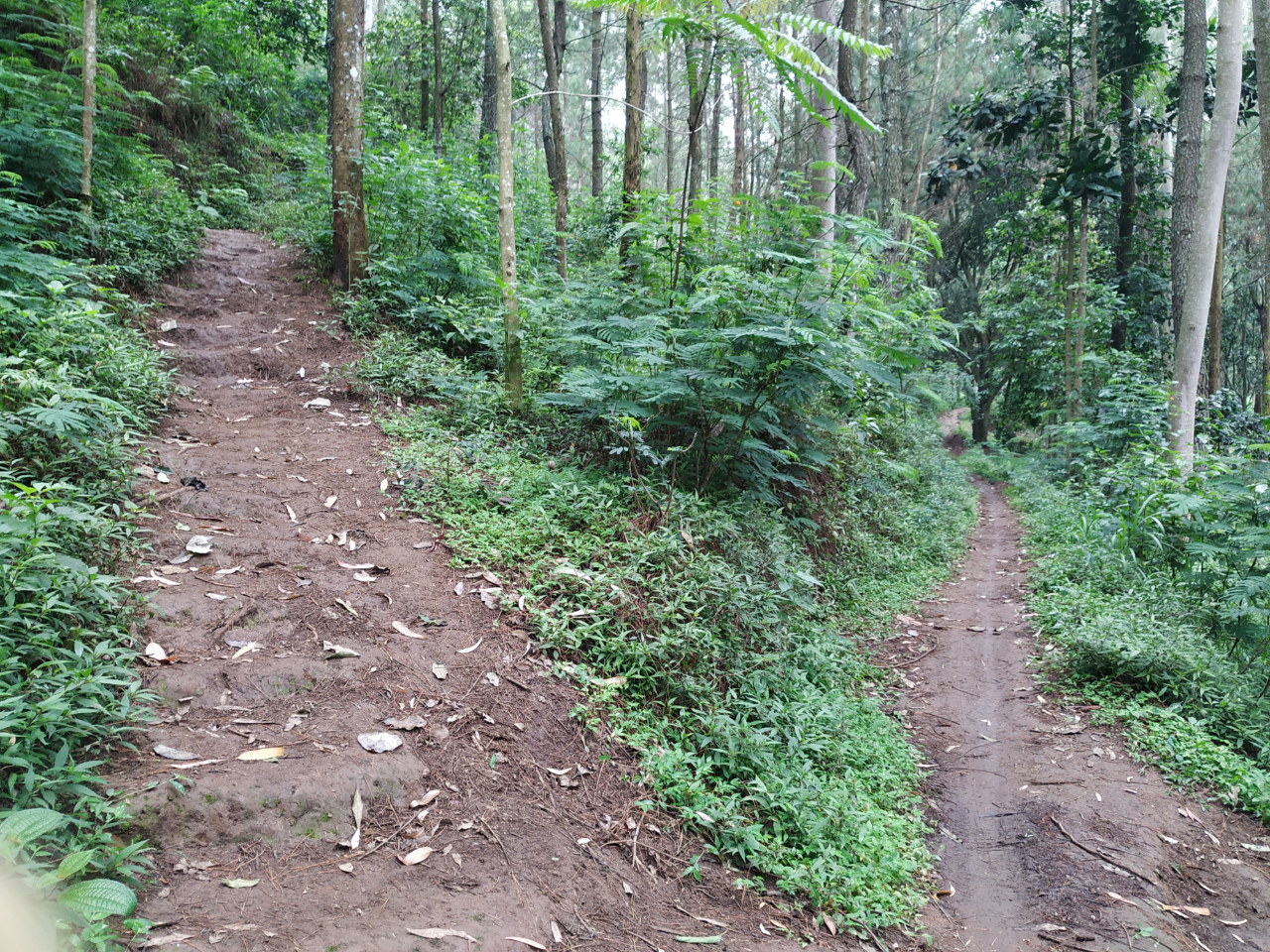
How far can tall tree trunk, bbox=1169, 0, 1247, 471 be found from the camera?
9.23m

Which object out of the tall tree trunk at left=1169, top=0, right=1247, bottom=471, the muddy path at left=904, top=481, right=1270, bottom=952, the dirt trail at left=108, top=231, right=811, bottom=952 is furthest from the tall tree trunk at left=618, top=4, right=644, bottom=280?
the tall tree trunk at left=1169, top=0, right=1247, bottom=471

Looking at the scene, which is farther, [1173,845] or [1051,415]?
[1051,415]

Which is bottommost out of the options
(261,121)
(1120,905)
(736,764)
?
(1120,905)

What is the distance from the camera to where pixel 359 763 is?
3.29m

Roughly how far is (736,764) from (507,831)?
1.50 m

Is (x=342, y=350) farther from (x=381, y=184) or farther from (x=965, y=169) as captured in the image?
(x=965, y=169)

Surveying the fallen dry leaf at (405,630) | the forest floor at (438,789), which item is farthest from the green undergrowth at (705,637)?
the fallen dry leaf at (405,630)

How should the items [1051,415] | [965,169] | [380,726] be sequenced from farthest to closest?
[1051,415] → [965,169] → [380,726]

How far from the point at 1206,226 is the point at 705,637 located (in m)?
9.60

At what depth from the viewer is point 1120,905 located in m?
3.71

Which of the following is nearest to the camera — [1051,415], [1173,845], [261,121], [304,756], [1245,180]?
[304,756]

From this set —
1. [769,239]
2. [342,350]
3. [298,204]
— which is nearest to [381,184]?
[342,350]

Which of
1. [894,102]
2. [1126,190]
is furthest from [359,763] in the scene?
[894,102]

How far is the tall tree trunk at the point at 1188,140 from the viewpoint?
10.8 metres
